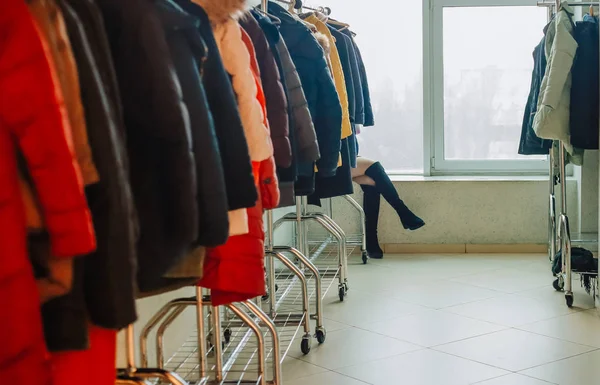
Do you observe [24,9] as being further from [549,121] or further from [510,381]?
[549,121]

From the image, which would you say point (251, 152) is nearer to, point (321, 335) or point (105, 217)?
point (105, 217)

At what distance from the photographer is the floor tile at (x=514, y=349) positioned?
329 centimetres

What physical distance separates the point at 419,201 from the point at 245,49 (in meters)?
4.09

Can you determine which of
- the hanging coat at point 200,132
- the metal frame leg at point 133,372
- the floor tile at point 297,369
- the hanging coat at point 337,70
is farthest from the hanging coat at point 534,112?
the metal frame leg at point 133,372

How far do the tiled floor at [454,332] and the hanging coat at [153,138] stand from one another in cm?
168

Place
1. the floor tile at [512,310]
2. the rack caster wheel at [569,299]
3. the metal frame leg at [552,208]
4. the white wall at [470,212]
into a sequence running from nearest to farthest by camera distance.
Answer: the floor tile at [512,310]
the rack caster wheel at [569,299]
the metal frame leg at [552,208]
the white wall at [470,212]

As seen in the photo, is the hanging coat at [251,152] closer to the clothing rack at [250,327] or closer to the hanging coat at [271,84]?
the clothing rack at [250,327]

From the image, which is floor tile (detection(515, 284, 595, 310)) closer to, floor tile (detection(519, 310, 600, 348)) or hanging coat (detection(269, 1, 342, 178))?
floor tile (detection(519, 310, 600, 348))

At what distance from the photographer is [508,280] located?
16.1 feet

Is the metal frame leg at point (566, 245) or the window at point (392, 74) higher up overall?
the window at point (392, 74)

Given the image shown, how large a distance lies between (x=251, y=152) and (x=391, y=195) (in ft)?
12.2

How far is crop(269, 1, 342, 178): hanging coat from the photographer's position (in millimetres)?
3135

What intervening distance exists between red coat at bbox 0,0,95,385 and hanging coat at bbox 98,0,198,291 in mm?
288

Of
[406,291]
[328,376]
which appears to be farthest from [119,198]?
[406,291]
